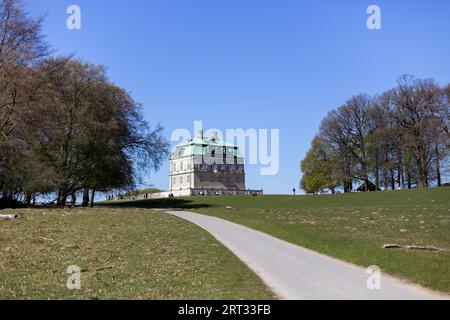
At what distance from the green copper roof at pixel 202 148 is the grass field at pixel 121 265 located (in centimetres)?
9561

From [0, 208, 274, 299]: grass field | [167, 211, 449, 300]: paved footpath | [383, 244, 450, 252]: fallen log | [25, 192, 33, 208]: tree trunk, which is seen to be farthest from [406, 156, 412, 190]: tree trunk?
[167, 211, 449, 300]: paved footpath

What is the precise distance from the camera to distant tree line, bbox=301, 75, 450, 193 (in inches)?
2616

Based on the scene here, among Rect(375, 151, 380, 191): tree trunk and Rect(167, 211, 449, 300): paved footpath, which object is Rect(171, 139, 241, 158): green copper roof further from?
Rect(167, 211, 449, 300): paved footpath

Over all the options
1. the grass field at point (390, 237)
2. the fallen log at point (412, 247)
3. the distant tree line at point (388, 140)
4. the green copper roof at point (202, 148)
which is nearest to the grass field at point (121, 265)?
the grass field at point (390, 237)

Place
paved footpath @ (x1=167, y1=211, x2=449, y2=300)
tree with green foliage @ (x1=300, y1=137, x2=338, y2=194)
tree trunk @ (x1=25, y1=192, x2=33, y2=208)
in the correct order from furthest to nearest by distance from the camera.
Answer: tree with green foliage @ (x1=300, y1=137, x2=338, y2=194), tree trunk @ (x1=25, y1=192, x2=33, y2=208), paved footpath @ (x1=167, y1=211, x2=449, y2=300)

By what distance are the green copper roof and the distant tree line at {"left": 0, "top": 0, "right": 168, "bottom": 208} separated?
6547 centimetres

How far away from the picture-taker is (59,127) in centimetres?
4122

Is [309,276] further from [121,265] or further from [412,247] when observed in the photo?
[412,247]

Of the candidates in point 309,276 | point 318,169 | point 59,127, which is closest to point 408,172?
point 318,169

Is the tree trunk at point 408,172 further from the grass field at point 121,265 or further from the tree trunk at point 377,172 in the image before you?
the grass field at point 121,265

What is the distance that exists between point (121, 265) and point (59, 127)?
1177 inches

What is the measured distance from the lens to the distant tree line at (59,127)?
35.4 meters
